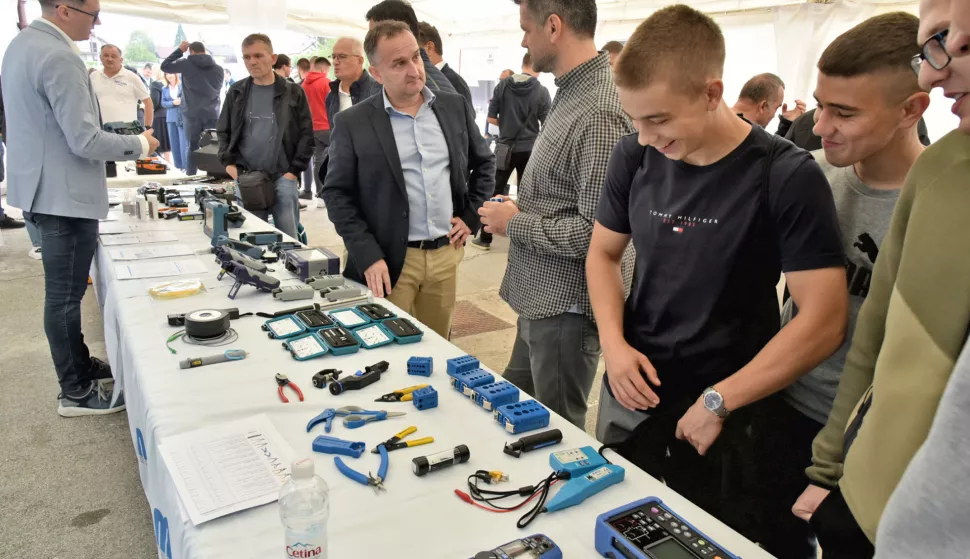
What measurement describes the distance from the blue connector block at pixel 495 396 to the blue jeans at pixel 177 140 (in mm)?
8151

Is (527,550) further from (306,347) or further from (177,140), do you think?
(177,140)

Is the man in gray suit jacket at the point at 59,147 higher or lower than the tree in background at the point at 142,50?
lower

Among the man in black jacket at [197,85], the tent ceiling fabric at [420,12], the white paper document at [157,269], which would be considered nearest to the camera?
the white paper document at [157,269]

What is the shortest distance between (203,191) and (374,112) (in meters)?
1.76

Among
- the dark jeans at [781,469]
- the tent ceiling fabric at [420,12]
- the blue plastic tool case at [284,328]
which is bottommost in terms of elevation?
the dark jeans at [781,469]

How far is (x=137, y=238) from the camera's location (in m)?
2.71

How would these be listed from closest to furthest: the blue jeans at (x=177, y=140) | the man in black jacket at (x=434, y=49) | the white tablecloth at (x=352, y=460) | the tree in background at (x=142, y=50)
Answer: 1. the white tablecloth at (x=352, y=460)
2. the man in black jacket at (x=434, y=49)
3. the tree in background at (x=142, y=50)
4. the blue jeans at (x=177, y=140)

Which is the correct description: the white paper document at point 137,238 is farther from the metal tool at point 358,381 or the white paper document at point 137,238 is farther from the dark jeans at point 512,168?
the dark jeans at point 512,168

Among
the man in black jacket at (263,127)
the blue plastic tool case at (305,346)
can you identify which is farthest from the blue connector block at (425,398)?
the man in black jacket at (263,127)

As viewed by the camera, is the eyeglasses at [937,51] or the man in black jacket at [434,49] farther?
the man in black jacket at [434,49]

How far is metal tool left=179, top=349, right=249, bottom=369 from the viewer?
4.85ft

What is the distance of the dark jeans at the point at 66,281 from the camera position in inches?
92.5

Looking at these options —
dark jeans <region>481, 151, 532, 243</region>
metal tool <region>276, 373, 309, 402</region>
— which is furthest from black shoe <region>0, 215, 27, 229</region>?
metal tool <region>276, 373, 309, 402</region>

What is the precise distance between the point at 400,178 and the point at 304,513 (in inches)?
56.0
